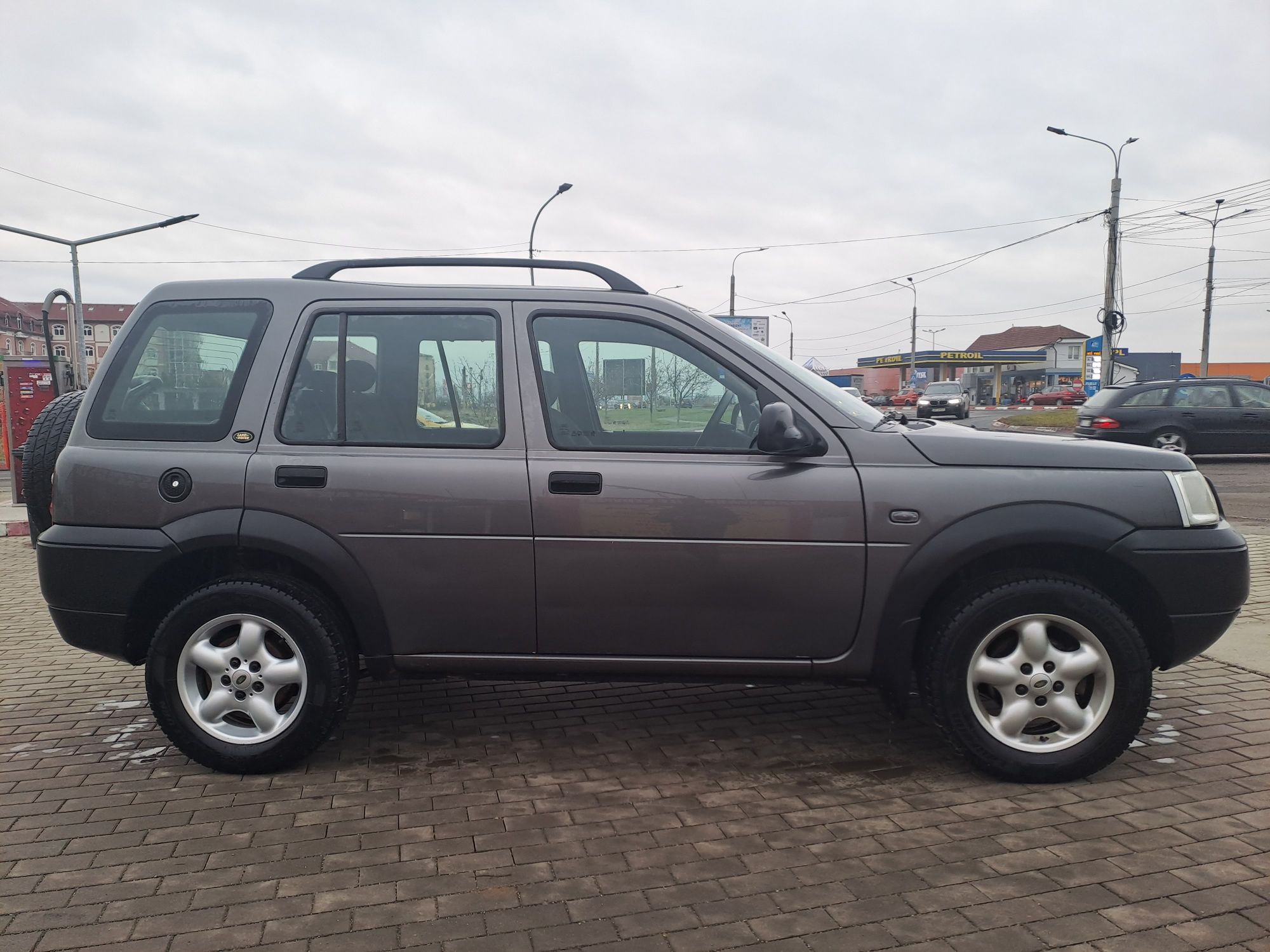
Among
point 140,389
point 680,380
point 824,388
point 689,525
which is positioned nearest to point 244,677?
point 140,389

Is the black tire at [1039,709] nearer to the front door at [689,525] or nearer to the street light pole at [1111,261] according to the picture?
the front door at [689,525]

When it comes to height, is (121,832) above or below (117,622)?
below

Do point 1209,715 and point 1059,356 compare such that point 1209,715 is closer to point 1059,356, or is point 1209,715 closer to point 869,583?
point 869,583

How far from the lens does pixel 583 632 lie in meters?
3.73

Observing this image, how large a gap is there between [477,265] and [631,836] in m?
2.35

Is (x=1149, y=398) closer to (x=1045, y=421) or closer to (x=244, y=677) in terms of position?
(x=244, y=677)

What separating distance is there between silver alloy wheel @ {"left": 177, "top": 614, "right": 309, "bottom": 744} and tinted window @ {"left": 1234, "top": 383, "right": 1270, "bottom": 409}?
60.9 ft

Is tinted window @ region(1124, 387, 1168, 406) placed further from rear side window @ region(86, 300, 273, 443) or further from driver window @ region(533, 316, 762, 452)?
rear side window @ region(86, 300, 273, 443)

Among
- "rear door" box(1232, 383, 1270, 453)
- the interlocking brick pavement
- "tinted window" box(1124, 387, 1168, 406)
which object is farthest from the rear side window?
"rear door" box(1232, 383, 1270, 453)

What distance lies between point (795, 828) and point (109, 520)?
282 centimetres

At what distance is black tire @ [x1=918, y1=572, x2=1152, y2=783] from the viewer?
11.6 ft

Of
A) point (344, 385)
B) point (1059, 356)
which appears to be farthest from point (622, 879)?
point (1059, 356)

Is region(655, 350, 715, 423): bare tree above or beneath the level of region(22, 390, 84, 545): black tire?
above

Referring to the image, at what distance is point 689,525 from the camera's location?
361 cm
